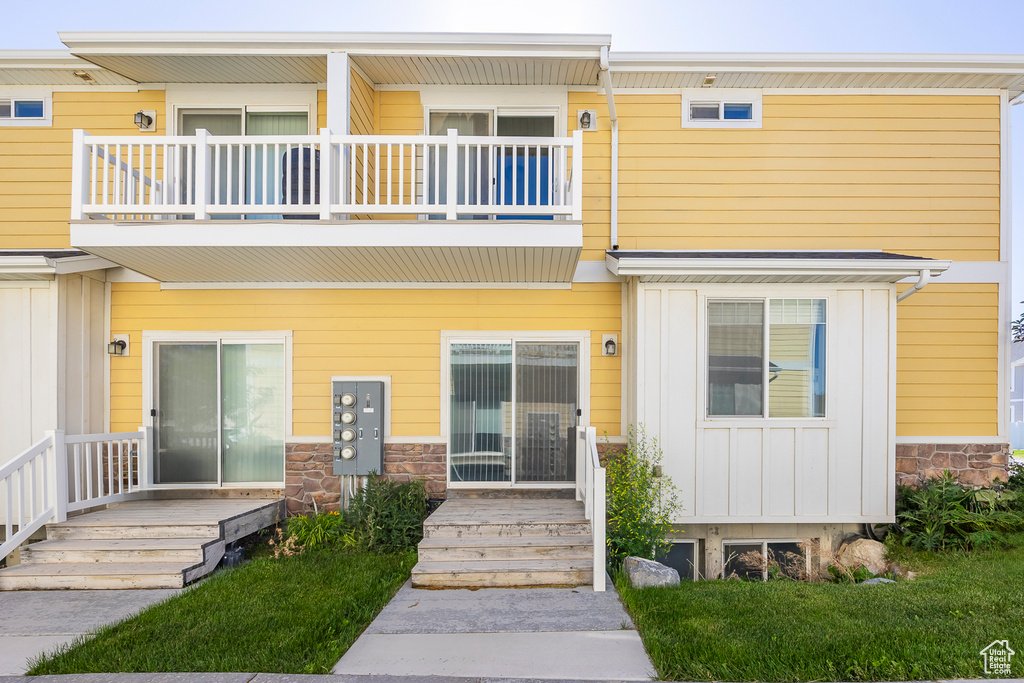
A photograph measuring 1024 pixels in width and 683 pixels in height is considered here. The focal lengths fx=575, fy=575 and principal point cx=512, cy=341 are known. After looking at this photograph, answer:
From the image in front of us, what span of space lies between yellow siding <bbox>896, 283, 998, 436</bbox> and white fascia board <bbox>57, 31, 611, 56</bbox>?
5.06 m

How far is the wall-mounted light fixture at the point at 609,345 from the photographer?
23.2ft

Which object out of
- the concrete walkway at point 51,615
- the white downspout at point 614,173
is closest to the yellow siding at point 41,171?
the concrete walkway at point 51,615

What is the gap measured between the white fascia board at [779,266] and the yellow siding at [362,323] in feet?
3.61

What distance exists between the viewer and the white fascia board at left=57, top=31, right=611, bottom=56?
6.43 meters

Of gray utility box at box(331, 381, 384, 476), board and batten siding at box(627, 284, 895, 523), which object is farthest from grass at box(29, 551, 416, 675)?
board and batten siding at box(627, 284, 895, 523)

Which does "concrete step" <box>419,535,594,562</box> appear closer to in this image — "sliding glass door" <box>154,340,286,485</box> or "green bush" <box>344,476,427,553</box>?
"green bush" <box>344,476,427,553</box>

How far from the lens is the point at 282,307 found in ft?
23.5

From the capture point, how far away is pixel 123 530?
19.3 feet

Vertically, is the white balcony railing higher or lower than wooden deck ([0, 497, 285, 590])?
higher

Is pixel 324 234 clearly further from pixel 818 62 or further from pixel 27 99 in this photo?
pixel 818 62

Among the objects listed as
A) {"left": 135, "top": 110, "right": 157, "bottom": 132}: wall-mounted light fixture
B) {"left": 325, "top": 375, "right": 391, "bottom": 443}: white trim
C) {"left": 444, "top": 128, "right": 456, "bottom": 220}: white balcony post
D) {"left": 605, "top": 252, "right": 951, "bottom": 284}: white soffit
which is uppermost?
{"left": 135, "top": 110, "right": 157, "bottom": 132}: wall-mounted light fixture

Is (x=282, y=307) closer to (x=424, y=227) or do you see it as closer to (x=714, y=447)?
(x=424, y=227)

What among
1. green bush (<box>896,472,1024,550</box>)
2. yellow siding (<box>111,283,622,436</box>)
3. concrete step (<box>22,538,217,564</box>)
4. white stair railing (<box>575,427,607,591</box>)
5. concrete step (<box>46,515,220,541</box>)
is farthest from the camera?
yellow siding (<box>111,283,622,436</box>)

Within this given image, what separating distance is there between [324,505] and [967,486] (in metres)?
7.64
